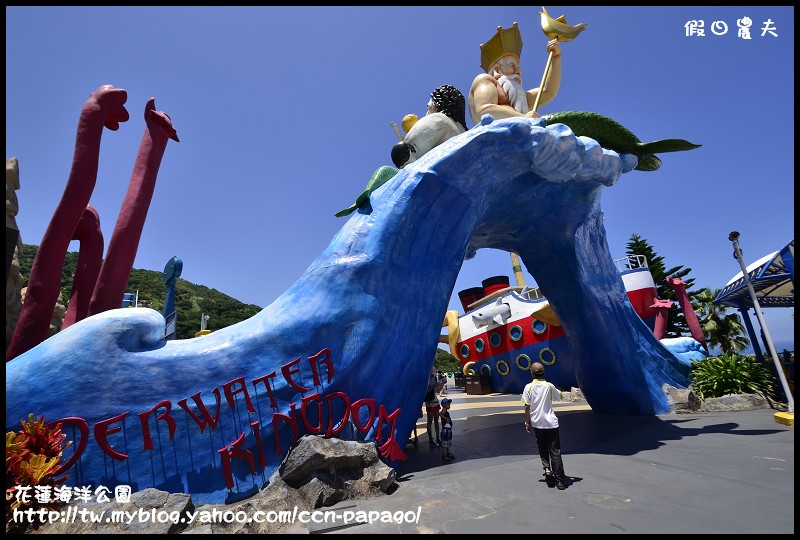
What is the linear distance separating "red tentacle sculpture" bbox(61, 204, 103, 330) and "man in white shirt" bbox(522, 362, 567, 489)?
700 centimetres

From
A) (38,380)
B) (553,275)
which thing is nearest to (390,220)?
(38,380)

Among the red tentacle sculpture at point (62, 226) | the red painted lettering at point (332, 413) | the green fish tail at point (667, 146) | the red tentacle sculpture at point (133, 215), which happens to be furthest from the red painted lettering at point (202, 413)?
the green fish tail at point (667, 146)

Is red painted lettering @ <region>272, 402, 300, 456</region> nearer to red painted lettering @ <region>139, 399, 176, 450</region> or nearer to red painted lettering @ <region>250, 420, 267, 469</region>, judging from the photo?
red painted lettering @ <region>250, 420, 267, 469</region>

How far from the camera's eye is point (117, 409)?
430 cm

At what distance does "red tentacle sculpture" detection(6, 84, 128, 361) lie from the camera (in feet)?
17.8

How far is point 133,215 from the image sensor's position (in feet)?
21.0

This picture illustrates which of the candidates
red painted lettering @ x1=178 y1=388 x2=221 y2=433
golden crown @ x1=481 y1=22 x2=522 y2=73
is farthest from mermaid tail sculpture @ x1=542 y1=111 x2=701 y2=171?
red painted lettering @ x1=178 y1=388 x2=221 y2=433

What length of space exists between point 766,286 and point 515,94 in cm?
872

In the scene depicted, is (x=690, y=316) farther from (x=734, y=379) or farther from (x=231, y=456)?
(x=231, y=456)

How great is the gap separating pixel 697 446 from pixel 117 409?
27.0 feet

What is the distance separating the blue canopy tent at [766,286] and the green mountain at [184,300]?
1696 inches

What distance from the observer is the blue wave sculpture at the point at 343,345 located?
14.0 feet

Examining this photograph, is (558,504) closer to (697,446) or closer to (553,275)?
(697,446)

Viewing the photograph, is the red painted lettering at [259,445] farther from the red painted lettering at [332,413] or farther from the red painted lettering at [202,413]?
the red painted lettering at [332,413]
